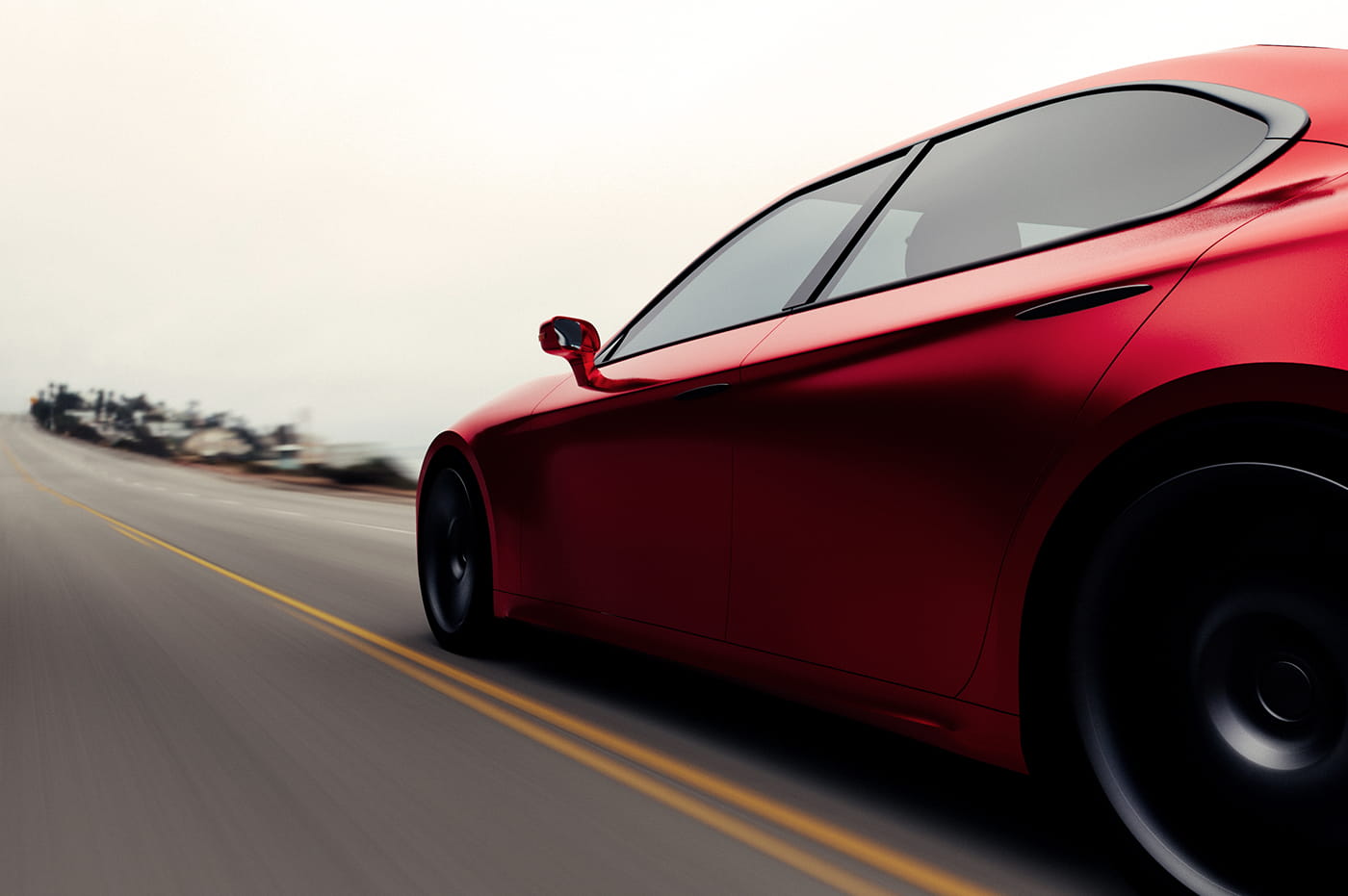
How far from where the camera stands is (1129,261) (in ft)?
7.43

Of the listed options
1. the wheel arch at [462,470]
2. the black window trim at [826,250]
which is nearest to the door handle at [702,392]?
the black window trim at [826,250]

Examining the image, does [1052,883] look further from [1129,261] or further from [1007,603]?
[1129,261]

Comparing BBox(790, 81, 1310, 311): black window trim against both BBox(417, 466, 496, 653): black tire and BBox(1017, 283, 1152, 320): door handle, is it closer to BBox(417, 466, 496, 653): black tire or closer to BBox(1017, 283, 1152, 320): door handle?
BBox(1017, 283, 1152, 320): door handle

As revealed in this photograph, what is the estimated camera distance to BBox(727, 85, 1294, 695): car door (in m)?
2.32

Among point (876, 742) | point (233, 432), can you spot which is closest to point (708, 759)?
point (876, 742)

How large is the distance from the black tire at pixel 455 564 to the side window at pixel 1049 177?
7.29 feet

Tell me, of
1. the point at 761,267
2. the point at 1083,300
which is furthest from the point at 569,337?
the point at 1083,300

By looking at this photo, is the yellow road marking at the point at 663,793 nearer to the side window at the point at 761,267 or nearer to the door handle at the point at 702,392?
the door handle at the point at 702,392

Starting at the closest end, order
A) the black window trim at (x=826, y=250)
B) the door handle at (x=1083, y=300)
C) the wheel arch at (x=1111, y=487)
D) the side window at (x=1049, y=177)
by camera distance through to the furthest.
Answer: the wheel arch at (x=1111, y=487) → the door handle at (x=1083, y=300) → the side window at (x=1049, y=177) → the black window trim at (x=826, y=250)

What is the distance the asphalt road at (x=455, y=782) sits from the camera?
2.57 metres

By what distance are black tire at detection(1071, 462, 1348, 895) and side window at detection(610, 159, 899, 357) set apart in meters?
1.50

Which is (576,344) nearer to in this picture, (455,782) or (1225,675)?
(455,782)

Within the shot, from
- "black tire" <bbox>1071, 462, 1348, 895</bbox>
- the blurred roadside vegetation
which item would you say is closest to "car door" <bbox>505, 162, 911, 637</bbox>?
"black tire" <bbox>1071, 462, 1348, 895</bbox>

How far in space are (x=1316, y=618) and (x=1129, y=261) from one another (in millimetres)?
769
